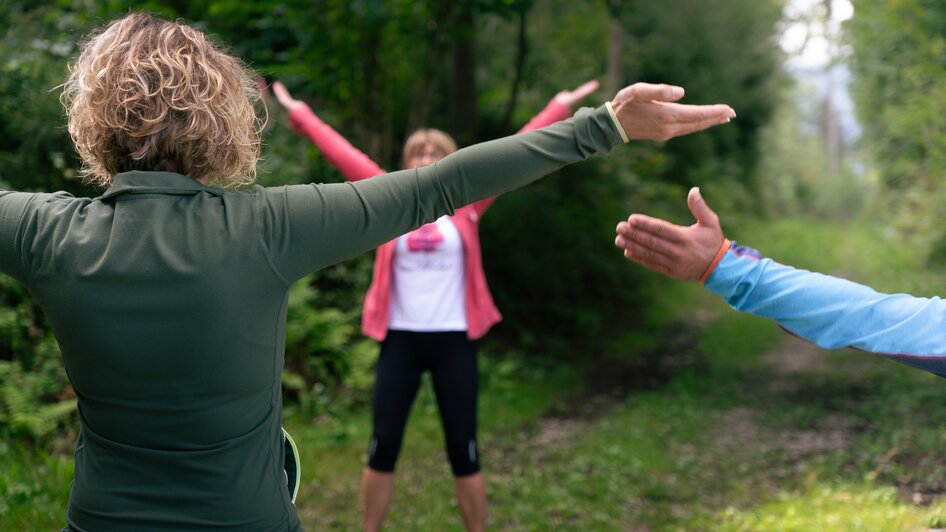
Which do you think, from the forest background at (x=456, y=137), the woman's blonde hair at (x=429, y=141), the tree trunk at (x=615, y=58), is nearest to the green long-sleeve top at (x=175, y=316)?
the woman's blonde hair at (x=429, y=141)

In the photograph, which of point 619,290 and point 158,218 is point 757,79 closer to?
point 619,290

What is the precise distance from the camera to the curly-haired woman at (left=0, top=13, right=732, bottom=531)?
1643 millimetres

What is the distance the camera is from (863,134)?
58.2 ft

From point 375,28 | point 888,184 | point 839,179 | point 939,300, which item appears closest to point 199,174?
point 939,300

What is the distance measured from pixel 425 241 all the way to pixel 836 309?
2.64m

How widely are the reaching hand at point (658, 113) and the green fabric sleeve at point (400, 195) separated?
65mm

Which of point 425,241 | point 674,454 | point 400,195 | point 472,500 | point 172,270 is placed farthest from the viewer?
point 674,454

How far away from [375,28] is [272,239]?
266 inches

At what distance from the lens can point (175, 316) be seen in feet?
5.38

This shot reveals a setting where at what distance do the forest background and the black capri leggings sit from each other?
2.17 metres

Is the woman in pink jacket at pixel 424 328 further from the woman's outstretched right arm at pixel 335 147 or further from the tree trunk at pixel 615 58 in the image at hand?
the tree trunk at pixel 615 58

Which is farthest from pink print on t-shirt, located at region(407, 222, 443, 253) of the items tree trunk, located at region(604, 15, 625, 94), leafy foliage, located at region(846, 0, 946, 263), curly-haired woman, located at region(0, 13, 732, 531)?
tree trunk, located at region(604, 15, 625, 94)

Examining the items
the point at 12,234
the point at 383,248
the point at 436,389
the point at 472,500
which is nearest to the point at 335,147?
the point at 383,248

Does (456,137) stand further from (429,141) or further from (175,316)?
(175,316)
